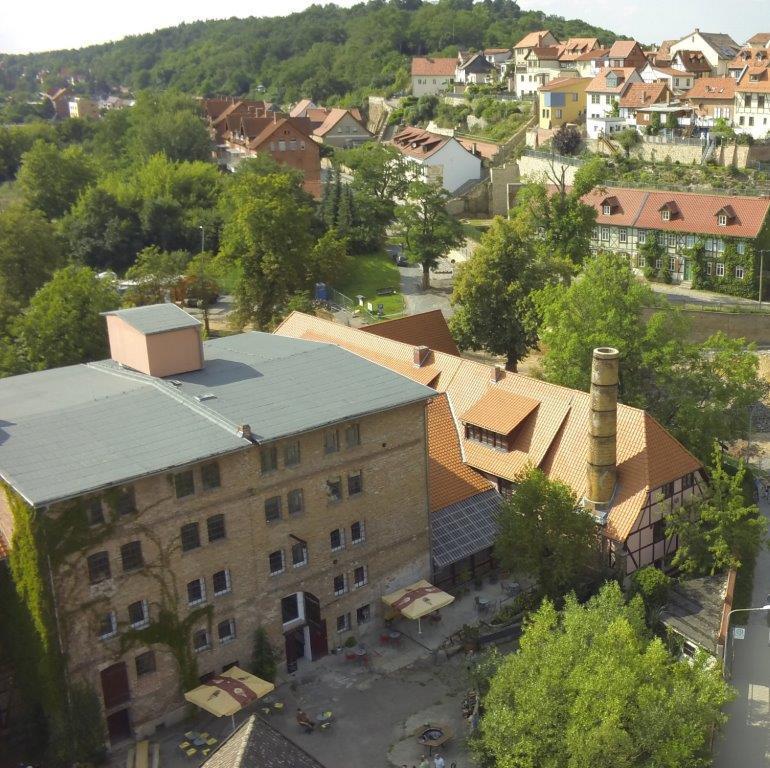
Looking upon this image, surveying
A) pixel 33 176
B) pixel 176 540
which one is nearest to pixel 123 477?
pixel 176 540

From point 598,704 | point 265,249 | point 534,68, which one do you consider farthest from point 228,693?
point 534,68

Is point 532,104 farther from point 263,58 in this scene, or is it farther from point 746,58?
point 263,58

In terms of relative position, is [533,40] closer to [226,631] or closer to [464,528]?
[464,528]

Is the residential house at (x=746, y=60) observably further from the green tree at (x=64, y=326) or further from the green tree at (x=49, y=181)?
the green tree at (x=49, y=181)

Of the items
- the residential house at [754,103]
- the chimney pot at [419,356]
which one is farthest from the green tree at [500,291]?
the residential house at [754,103]

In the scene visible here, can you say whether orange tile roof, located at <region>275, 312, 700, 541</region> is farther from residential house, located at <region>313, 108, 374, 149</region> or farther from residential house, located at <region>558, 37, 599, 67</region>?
residential house, located at <region>558, 37, 599, 67</region>

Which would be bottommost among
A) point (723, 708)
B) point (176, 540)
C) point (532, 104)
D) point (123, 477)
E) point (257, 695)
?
point (723, 708)

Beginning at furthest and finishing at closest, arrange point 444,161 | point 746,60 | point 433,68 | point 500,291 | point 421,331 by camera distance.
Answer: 1. point 433,68
2. point 746,60
3. point 444,161
4. point 500,291
5. point 421,331
